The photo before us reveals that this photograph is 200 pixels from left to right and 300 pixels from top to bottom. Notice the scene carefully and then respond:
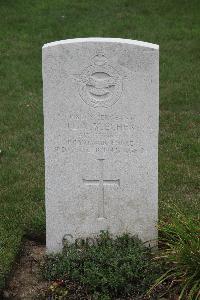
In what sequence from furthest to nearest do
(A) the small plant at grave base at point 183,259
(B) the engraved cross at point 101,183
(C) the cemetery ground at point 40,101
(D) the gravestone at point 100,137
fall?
(C) the cemetery ground at point 40,101
(B) the engraved cross at point 101,183
(D) the gravestone at point 100,137
(A) the small plant at grave base at point 183,259

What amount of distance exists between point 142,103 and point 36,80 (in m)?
5.63

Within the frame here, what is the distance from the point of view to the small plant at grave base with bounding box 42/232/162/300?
4.74 meters

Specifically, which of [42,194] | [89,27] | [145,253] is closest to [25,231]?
[42,194]

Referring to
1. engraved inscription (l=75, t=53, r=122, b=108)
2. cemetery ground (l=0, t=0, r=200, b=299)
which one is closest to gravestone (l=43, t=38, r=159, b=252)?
engraved inscription (l=75, t=53, r=122, b=108)

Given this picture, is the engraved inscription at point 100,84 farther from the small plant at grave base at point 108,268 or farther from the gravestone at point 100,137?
the small plant at grave base at point 108,268

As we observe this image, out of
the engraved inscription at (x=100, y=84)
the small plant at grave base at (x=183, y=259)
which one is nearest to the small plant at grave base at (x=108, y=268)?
the small plant at grave base at (x=183, y=259)

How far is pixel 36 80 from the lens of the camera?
10.3 metres

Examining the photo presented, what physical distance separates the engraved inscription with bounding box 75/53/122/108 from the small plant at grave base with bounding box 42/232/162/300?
1.06m

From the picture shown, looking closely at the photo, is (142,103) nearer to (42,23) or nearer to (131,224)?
(131,224)

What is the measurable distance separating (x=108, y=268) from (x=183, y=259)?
0.55 meters

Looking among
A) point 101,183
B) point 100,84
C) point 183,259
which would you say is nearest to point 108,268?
point 183,259

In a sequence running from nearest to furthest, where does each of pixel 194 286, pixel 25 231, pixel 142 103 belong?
pixel 194 286 → pixel 142 103 → pixel 25 231

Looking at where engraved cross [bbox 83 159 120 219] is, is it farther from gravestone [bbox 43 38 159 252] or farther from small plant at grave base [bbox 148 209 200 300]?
small plant at grave base [bbox 148 209 200 300]

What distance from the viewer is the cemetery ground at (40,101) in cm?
573
